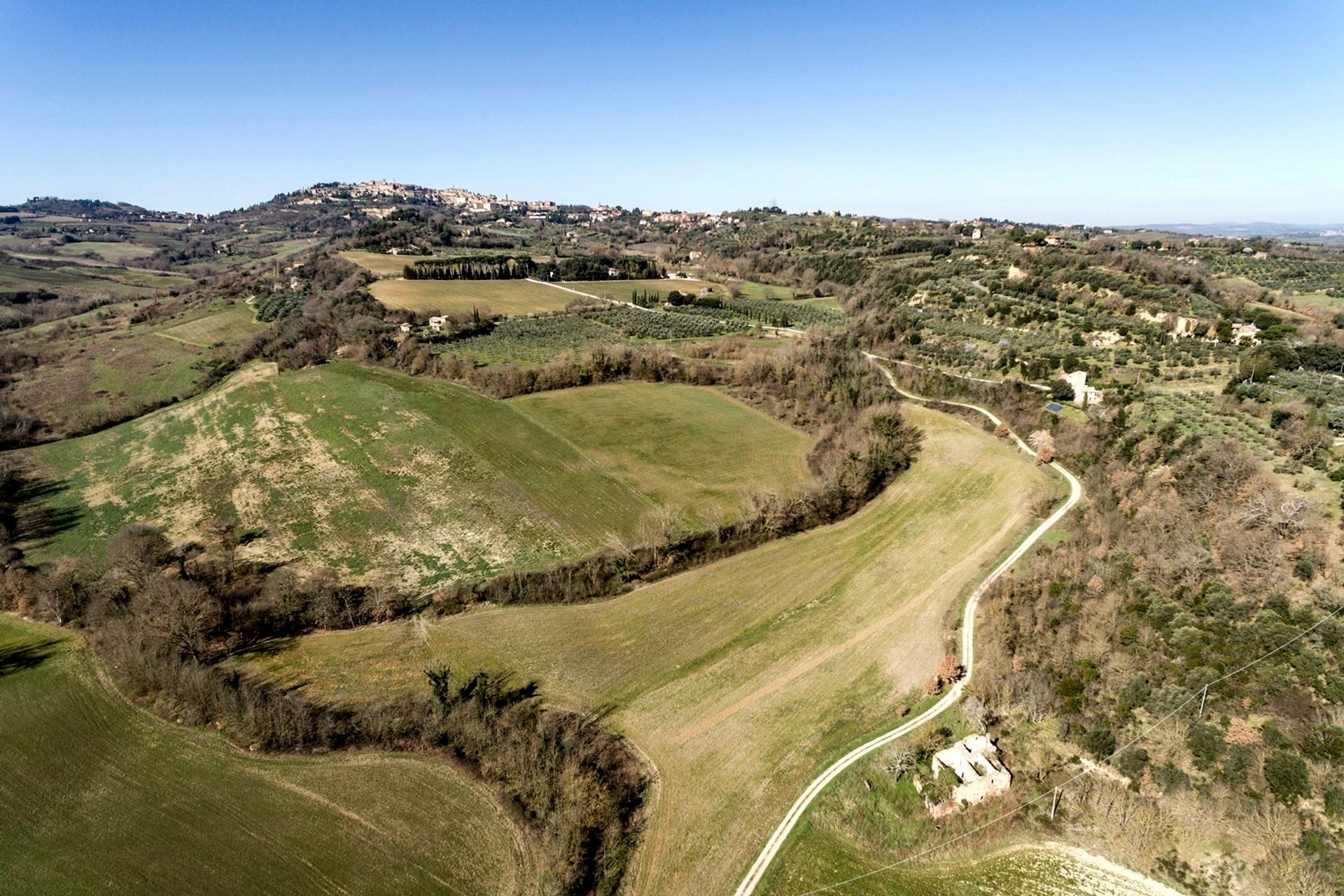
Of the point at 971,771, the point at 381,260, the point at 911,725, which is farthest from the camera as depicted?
the point at 381,260

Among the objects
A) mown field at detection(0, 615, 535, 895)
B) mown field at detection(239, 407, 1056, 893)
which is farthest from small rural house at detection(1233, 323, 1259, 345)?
mown field at detection(0, 615, 535, 895)

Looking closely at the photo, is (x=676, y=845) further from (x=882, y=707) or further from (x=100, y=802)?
(x=100, y=802)

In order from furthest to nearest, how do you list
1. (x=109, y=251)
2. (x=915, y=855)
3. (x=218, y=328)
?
(x=109, y=251) → (x=218, y=328) → (x=915, y=855)

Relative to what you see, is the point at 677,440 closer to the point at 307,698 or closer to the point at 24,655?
the point at 307,698

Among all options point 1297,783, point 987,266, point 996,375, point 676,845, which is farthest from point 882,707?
point 987,266

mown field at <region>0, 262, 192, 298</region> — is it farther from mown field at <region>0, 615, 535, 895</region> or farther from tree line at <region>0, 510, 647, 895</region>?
mown field at <region>0, 615, 535, 895</region>

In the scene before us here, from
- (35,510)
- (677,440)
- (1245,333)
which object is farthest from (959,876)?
(35,510)
